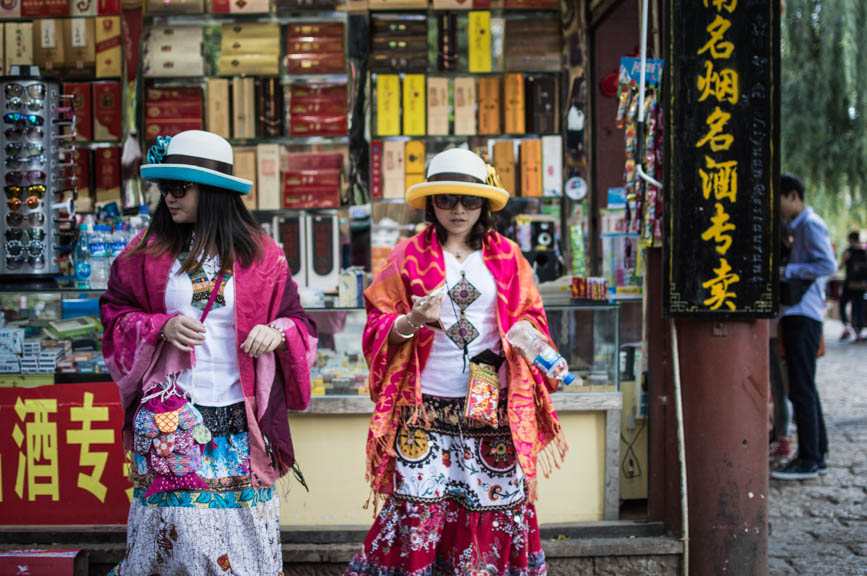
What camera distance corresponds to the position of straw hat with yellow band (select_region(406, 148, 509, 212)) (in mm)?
2826

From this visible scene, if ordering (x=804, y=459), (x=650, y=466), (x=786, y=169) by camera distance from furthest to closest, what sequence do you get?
(x=786, y=169)
(x=804, y=459)
(x=650, y=466)

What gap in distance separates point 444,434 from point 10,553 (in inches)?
74.3

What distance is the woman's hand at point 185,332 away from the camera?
239 centimetres

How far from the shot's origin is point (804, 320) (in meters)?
5.45

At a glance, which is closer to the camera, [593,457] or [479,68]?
[593,457]

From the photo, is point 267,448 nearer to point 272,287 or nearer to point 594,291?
point 272,287

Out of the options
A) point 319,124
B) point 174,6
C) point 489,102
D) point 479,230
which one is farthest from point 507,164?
point 479,230

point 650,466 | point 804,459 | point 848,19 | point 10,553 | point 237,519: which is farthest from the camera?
point 848,19

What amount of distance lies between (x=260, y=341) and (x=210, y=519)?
1.76 feet

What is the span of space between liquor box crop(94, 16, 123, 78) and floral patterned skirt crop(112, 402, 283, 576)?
4013 millimetres

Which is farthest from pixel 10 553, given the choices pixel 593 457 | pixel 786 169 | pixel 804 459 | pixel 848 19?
pixel 786 169

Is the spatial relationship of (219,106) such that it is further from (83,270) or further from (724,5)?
(724,5)

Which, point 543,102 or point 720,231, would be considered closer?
point 720,231

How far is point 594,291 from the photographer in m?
3.91
